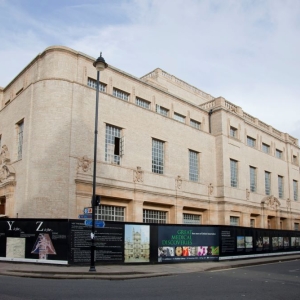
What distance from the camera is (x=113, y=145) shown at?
27859mm

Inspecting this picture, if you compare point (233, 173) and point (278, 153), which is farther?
point (278, 153)

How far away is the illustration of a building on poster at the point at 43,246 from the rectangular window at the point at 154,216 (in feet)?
36.0

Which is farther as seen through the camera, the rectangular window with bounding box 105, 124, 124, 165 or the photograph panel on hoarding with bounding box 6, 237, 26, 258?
the rectangular window with bounding box 105, 124, 124, 165

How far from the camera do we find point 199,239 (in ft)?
79.2

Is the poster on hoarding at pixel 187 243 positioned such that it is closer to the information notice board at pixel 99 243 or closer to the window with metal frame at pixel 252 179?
the information notice board at pixel 99 243

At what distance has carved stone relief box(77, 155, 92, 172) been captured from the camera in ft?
81.1

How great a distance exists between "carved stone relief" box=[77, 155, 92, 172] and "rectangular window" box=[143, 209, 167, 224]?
6.82 meters

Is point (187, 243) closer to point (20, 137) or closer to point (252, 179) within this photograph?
point (20, 137)

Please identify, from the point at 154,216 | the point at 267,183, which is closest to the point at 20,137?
the point at 154,216

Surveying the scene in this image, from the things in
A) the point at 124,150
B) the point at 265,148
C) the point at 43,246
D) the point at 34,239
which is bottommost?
the point at 43,246

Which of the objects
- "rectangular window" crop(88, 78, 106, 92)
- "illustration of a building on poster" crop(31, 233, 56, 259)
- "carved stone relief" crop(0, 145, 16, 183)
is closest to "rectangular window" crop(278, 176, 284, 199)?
"rectangular window" crop(88, 78, 106, 92)

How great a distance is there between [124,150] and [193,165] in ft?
28.9

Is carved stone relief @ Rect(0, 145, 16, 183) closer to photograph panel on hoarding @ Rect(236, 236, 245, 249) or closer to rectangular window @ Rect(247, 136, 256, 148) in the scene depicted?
photograph panel on hoarding @ Rect(236, 236, 245, 249)

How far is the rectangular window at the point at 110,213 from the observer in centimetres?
2610
